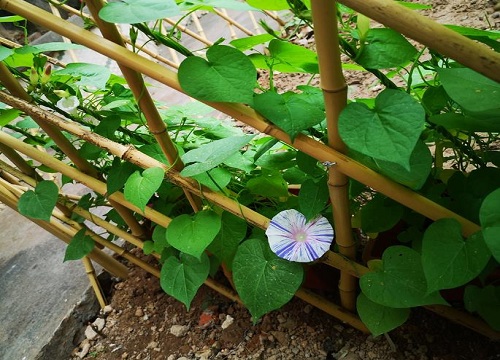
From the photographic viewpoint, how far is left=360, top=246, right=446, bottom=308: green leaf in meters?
0.67

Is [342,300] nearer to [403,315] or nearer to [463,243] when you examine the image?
[403,315]

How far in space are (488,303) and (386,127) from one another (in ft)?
1.37

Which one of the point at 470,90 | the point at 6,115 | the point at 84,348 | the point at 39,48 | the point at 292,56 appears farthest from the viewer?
the point at 84,348

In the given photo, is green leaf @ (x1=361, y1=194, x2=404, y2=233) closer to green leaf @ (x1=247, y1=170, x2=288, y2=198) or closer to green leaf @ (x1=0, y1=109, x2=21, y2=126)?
green leaf @ (x1=247, y1=170, x2=288, y2=198)

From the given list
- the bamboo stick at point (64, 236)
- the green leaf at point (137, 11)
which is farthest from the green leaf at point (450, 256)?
the bamboo stick at point (64, 236)

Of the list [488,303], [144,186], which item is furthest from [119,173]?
[488,303]

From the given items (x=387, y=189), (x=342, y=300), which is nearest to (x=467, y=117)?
(x=387, y=189)

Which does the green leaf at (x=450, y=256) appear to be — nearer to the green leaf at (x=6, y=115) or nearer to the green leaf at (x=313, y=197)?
the green leaf at (x=313, y=197)

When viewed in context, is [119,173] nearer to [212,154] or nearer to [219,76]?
[212,154]

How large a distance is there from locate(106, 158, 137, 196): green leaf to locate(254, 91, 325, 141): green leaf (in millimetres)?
374

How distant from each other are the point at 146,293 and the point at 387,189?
87cm

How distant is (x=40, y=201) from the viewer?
2.97 ft

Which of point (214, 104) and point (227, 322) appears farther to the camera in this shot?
point (227, 322)

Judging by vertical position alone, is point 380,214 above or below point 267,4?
below
